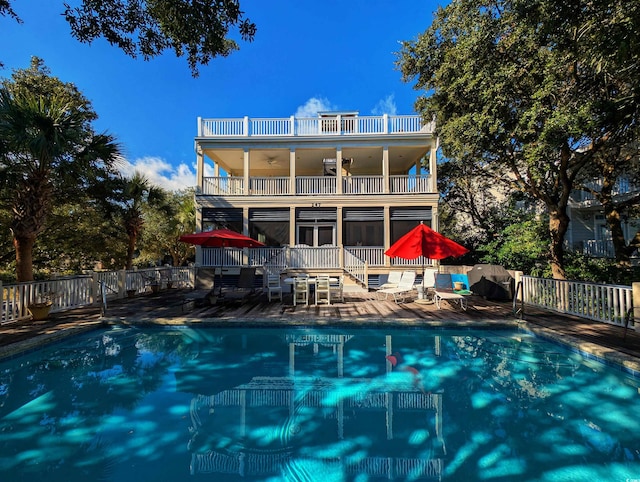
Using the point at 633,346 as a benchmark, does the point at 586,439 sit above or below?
below

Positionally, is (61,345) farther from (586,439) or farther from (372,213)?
(372,213)

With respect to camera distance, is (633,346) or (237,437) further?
(633,346)

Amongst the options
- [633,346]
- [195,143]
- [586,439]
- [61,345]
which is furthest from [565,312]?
[195,143]

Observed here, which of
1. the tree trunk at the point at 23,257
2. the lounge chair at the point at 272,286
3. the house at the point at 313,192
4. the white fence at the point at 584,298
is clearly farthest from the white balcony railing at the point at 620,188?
the tree trunk at the point at 23,257

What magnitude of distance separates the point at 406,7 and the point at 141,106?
18756 millimetres

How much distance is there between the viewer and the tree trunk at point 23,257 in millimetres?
7328

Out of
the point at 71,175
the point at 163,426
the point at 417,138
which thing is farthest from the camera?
the point at 417,138

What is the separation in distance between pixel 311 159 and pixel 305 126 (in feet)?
6.03

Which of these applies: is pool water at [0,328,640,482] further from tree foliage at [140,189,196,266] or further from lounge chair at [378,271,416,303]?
tree foliage at [140,189,196,266]

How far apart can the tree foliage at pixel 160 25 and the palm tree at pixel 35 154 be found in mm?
1978

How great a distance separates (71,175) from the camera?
7.82 m

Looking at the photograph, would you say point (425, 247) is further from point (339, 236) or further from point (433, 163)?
point (433, 163)

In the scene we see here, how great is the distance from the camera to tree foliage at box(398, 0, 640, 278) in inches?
208

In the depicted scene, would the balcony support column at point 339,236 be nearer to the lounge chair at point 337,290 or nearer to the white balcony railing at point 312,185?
the white balcony railing at point 312,185
